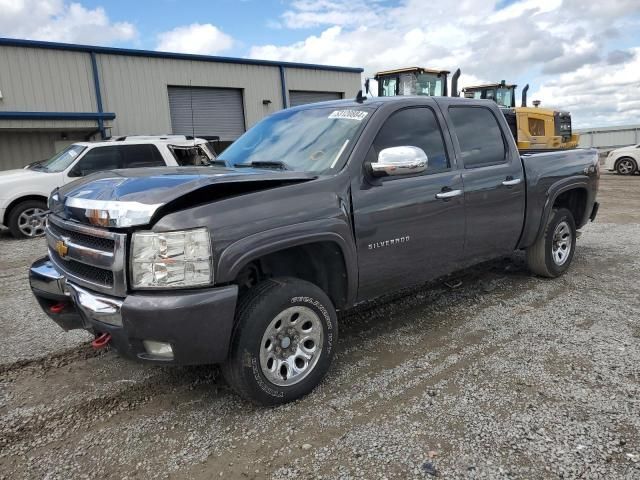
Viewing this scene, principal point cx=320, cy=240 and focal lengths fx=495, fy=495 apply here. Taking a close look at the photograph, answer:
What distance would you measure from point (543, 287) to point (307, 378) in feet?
11.2

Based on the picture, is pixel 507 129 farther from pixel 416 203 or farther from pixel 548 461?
pixel 548 461

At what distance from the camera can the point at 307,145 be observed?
12.6 feet

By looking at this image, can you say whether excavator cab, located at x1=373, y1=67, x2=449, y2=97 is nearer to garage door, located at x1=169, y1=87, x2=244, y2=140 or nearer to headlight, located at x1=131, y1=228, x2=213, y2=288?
garage door, located at x1=169, y1=87, x2=244, y2=140

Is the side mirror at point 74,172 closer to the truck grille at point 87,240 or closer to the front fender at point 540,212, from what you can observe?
the truck grille at point 87,240

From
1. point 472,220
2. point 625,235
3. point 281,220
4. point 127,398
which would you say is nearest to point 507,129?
point 472,220

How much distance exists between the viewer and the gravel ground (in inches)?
103

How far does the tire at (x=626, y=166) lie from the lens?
19594 mm

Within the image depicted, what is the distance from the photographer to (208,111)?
1975 centimetres

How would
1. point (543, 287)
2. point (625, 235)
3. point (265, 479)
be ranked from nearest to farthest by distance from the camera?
1. point (265, 479)
2. point (543, 287)
3. point (625, 235)

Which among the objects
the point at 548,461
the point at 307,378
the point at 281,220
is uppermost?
the point at 281,220

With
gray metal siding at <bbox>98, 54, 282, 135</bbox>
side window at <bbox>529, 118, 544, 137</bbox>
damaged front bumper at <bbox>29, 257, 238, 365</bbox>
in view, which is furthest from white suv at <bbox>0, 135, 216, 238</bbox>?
side window at <bbox>529, 118, 544, 137</bbox>

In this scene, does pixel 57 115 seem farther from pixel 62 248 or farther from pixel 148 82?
pixel 62 248

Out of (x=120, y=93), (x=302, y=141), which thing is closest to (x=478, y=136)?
(x=302, y=141)

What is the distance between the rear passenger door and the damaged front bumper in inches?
97.5
